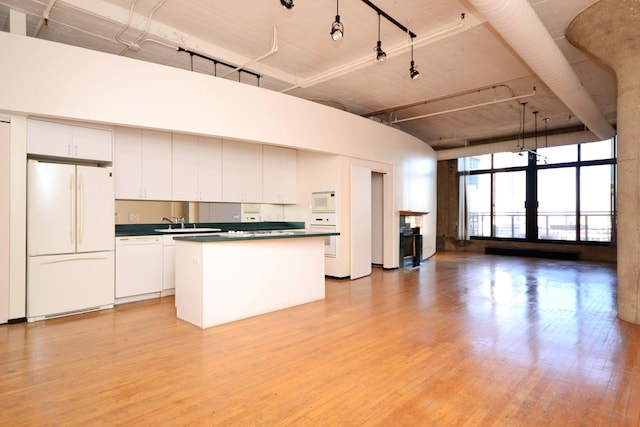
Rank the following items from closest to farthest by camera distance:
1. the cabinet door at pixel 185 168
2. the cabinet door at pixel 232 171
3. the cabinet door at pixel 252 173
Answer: the cabinet door at pixel 185 168 < the cabinet door at pixel 232 171 < the cabinet door at pixel 252 173

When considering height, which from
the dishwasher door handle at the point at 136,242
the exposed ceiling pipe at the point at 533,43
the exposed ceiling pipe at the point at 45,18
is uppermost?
the exposed ceiling pipe at the point at 45,18

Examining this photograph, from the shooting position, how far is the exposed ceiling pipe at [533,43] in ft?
10.7

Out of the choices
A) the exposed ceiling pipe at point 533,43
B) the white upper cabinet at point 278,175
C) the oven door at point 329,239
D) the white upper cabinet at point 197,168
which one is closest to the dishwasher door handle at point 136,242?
the white upper cabinet at point 197,168

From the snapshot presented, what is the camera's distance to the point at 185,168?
5.77 meters

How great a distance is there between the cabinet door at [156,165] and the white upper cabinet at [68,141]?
593 mm

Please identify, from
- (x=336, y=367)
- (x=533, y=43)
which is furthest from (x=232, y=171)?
(x=533, y=43)

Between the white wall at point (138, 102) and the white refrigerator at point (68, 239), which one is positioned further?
the white refrigerator at point (68, 239)

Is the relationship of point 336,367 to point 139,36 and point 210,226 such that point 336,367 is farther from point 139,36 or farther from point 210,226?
point 139,36

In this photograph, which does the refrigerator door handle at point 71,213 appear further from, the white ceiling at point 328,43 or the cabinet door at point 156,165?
the white ceiling at point 328,43

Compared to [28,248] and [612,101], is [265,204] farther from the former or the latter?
[612,101]

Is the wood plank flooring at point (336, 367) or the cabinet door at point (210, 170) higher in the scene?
the cabinet door at point (210, 170)

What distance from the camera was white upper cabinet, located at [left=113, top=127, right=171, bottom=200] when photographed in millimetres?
5074

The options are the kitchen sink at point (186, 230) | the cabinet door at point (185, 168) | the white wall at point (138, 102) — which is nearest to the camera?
the white wall at point (138, 102)

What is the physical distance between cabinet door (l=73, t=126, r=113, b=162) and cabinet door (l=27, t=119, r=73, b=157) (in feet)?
0.22
